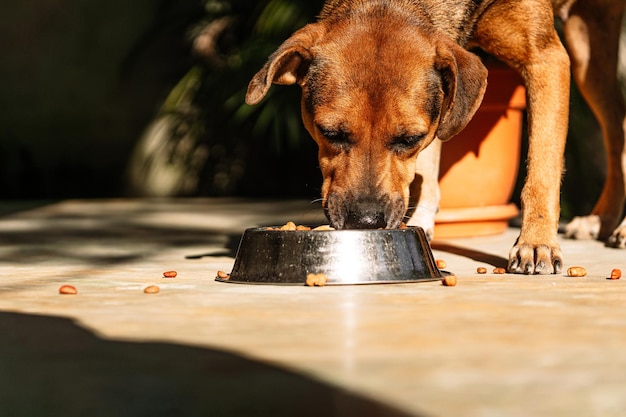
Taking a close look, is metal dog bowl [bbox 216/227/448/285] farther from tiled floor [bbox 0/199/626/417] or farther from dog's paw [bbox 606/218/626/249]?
dog's paw [bbox 606/218/626/249]

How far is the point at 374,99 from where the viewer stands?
13.9 ft

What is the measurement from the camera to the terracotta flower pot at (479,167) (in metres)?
5.84

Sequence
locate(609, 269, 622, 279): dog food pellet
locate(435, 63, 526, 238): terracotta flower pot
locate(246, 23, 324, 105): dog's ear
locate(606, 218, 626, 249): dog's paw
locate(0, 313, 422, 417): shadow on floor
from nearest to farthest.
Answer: locate(0, 313, 422, 417): shadow on floor < locate(609, 269, 622, 279): dog food pellet < locate(246, 23, 324, 105): dog's ear < locate(606, 218, 626, 249): dog's paw < locate(435, 63, 526, 238): terracotta flower pot

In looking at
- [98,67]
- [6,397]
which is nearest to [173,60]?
[98,67]

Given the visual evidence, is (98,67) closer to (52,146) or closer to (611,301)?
(52,146)

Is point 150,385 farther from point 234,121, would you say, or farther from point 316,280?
point 234,121

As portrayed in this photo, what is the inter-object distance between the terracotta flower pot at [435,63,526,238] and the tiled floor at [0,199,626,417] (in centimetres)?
131

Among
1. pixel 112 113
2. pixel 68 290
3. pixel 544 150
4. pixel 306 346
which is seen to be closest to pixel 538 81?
pixel 544 150

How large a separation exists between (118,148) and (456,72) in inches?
229

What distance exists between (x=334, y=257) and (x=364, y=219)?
0.37 meters

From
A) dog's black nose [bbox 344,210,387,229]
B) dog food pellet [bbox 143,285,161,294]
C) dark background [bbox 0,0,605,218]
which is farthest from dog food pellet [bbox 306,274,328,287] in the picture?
dark background [bbox 0,0,605,218]

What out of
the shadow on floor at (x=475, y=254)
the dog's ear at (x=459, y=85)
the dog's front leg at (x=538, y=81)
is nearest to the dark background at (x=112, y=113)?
the shadow on floor at (x=475, y=254)

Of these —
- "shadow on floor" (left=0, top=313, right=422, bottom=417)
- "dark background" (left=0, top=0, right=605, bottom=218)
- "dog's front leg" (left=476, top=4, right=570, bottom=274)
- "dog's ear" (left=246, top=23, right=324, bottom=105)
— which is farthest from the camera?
"dark background" (left=0, top=0, right=605, bottom=218)

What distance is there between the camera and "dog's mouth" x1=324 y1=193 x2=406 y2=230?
412 cm
